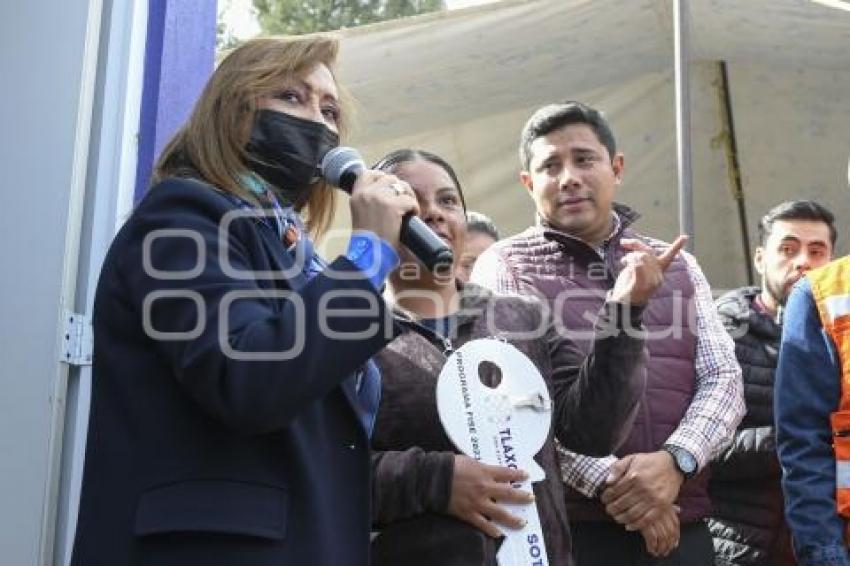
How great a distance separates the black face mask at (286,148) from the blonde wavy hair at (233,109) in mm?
20

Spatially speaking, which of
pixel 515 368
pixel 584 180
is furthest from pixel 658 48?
pixel 515 368

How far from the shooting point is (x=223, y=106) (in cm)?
179

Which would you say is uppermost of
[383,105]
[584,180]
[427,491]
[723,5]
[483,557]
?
[723,5]

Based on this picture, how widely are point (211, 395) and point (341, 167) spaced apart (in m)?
0.52

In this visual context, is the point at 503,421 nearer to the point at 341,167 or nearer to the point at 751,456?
the point at 341,167

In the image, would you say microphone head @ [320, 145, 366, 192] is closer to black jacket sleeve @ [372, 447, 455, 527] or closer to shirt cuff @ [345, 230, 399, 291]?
shirt cuff @ [345, 230, 399, 291]

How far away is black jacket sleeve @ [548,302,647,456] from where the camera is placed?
223 centimetres

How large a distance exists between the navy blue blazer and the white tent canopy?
343 cm

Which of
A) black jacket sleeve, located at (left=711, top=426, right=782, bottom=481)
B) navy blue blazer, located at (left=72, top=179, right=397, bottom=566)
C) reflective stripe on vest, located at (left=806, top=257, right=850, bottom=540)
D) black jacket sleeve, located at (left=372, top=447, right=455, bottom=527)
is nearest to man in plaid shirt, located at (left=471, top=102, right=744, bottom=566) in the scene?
reflective stripe on vest, located at (left=806, top=257, right=850, bottom=540)

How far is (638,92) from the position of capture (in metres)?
6.29

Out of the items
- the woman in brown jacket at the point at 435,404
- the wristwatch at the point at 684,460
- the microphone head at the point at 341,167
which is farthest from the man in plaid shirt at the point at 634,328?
the microphone head at the point at 341,167

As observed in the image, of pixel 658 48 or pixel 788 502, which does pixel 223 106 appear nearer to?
pixel 788 502

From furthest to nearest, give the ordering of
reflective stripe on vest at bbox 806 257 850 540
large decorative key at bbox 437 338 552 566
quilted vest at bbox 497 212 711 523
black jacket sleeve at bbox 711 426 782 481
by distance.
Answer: black jacket sleeve at bbox 711 426 782 481 < quilted vest at bbox 497 212 711 523 < reflective stripe on vest at bbox 806 257 850 540 < large decorative key at bbox 437 338 552 566

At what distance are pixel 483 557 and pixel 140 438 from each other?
0.77 meters
